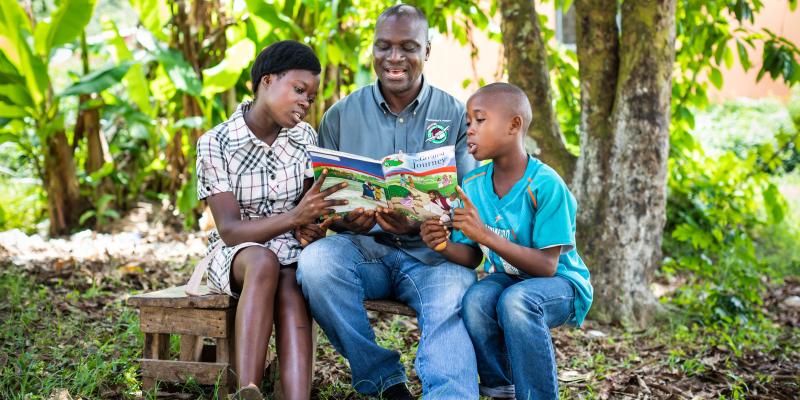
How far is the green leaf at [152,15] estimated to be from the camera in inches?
210

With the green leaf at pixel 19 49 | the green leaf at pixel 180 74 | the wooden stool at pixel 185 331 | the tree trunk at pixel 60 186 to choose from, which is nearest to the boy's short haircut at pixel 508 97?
the wooden stool at pixel 185 331

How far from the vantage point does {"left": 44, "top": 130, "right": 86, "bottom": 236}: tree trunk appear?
571cm

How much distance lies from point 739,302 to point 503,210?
235 cm

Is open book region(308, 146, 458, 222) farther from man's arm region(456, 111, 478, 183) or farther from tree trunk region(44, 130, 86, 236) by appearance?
tree trunk region(44, 130, 86, 236)

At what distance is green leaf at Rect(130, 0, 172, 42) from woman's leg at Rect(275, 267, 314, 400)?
3314 mm

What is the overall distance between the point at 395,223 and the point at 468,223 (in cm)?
31

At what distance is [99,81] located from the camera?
17.1 ft

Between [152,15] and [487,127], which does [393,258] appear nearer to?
[487,127]

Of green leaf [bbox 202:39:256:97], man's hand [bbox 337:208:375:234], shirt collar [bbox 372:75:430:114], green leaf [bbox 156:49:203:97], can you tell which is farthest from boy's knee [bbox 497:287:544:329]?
green leaf [bbox 156:49:203:97]

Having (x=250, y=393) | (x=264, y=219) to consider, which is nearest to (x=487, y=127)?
(x=264, y=219)

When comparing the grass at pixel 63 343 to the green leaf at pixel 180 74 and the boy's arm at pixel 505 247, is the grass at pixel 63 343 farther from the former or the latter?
the green leaf at pixel 180 74

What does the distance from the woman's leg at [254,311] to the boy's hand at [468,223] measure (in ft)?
A: 2.16

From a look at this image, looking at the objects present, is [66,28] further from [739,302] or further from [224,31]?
[739,302]

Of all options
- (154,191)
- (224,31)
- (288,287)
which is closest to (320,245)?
(288,287)
